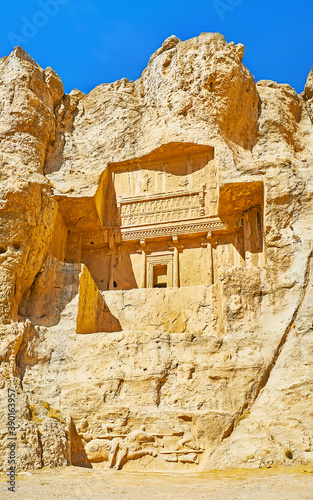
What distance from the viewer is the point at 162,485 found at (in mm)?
9227

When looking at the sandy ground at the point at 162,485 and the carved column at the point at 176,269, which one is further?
the carved column at the point at 176,269

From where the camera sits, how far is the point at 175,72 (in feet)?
61.6

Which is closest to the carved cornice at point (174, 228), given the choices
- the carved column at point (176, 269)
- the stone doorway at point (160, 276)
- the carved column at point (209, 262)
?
the carved column at point (209, 262)

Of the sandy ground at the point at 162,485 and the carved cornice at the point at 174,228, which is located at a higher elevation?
the carved cornice at the point at 174,228

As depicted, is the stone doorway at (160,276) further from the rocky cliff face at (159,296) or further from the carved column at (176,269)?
the rocky cliff face at (159,296)

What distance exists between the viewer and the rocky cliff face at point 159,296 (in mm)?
11562

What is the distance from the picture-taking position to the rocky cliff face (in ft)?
37.9

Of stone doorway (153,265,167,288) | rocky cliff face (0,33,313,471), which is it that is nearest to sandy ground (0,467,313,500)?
rocky cliff face (0,33,313,471)

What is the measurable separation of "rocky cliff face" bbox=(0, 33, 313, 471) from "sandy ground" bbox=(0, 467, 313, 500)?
2.43 ft

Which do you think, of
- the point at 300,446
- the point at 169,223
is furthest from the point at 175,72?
the point at 300,446

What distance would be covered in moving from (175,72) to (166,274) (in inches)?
275

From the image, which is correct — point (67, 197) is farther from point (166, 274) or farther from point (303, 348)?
point (303, 348)

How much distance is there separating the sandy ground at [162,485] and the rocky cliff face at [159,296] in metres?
0.74

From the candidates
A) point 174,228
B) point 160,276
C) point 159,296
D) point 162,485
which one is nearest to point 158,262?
point 160,276
